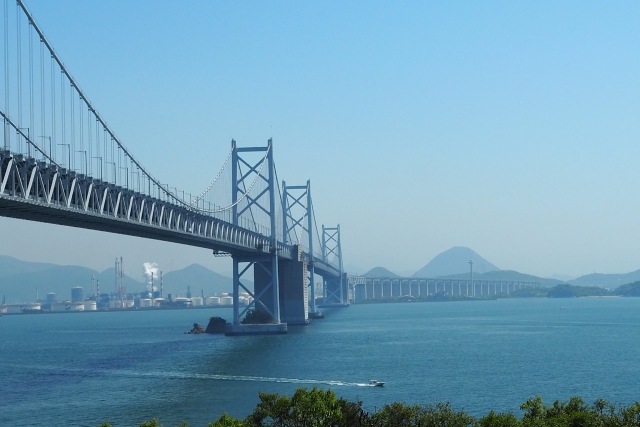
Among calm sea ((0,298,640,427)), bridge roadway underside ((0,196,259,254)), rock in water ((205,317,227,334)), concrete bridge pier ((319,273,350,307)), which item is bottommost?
calm sea ((0,298,640,427))

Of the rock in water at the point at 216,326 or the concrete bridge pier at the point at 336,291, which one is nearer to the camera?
the rock in water at the point at 216,326

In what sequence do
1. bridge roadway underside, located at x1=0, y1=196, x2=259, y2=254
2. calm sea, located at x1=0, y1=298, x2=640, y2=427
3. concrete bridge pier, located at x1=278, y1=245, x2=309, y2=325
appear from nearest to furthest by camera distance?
bridge roadway underside, located at x1=0, y1=196, x2=259, y2=254 < calm sea, located at x1=0, y1=298, x2=640, y2=427 < concrete bridge pier, located at x1=278, y1=245, x2=309, y2=325

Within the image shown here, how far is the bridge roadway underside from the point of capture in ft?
84.4

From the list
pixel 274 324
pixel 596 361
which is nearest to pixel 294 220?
pixel 274 324

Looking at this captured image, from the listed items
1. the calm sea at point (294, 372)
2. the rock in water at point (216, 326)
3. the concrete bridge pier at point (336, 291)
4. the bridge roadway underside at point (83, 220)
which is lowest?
the calm sea at point (294, 372)

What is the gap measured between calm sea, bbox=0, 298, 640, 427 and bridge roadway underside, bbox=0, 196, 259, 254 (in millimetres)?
5977

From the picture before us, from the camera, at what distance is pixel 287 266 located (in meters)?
76.1

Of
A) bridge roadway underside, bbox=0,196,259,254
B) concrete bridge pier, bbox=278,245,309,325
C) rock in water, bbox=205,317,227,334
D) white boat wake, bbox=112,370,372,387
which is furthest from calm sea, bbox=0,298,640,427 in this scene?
concrete bridge pier, bbox=278,245,309,325

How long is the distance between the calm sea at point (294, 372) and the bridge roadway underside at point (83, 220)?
598 cm

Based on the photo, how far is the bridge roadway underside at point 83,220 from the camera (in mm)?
25737

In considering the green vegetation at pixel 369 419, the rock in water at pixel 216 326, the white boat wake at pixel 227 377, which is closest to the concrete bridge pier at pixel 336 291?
the rock in water at pixel 216 326

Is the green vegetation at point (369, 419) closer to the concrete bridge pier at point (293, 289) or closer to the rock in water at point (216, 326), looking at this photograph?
the rock in water at point (216, 326)

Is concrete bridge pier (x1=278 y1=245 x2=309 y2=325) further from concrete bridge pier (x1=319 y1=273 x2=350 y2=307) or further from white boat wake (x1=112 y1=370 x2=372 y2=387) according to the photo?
concrete bridge pier (x1=319 y1=273 x2=350 y2=307)

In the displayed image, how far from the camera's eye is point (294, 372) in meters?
39.9
